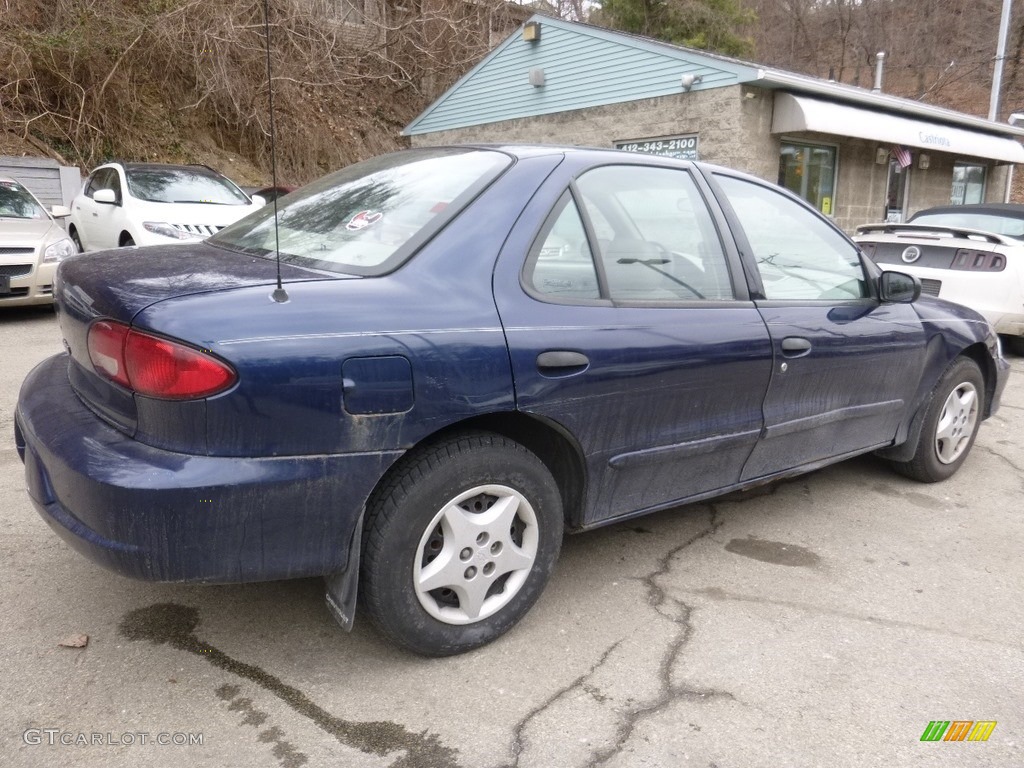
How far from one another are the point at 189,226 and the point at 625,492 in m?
7.45

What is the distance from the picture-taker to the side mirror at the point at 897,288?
3648 millimetres

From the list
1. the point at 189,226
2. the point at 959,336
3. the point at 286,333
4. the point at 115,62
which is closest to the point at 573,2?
the point at 115,62

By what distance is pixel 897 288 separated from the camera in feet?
12.1

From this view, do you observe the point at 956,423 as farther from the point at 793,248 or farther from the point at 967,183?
the point at 967,183

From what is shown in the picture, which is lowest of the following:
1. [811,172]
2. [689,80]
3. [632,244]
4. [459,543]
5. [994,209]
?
[459,543]

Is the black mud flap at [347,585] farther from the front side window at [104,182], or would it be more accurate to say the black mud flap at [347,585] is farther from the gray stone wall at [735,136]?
the gray stone wall at [735,136]

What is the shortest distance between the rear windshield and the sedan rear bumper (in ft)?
2.16

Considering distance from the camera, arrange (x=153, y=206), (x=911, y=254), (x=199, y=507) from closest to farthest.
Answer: (x=199, y=507), (x=911, y=254), (x=153, y=206)

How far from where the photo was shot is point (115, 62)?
51.8ft

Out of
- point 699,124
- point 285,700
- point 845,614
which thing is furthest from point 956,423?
point 699,124

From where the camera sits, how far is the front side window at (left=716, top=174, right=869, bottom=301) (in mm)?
3309

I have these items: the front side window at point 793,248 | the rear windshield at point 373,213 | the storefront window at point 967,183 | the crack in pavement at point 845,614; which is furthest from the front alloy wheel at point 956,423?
the storefront window at point 967,183

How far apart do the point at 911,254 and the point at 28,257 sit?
8.30 m

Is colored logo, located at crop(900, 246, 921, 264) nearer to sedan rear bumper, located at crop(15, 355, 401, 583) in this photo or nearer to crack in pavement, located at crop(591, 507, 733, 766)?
crack in pavement, located at crop(591, 507, 733, 766)
